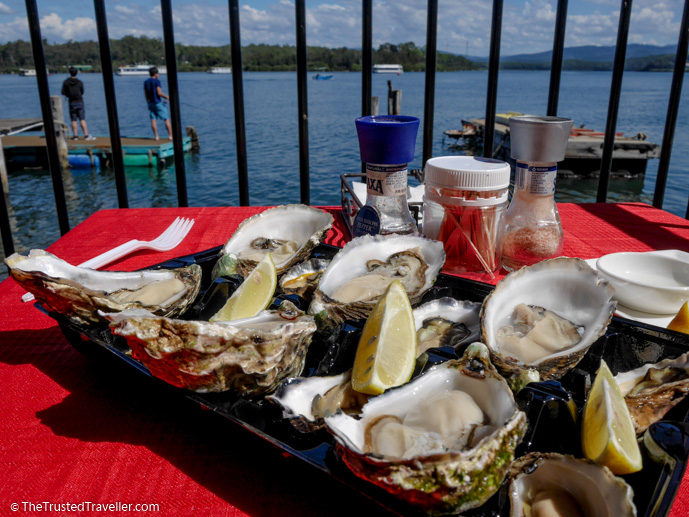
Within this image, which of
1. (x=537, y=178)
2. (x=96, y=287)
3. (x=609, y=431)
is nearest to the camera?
(x=609, y=431)

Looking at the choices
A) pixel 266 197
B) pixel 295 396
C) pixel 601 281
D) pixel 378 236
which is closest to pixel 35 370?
pixel 295 396

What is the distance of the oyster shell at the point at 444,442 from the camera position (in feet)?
1.46

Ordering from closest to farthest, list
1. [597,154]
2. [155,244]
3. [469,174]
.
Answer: [469,174], [155,244], [597,154]

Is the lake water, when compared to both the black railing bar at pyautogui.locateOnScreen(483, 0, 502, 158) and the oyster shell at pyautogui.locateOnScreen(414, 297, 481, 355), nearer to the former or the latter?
the black railing bar at pyautogui.locateOnScreen(483, 0, 502, 158)

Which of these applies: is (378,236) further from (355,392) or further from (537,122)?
(355,392)

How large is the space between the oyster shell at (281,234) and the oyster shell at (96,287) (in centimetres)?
19

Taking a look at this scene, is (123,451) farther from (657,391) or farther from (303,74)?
(303,74)

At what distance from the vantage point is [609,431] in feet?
1.63

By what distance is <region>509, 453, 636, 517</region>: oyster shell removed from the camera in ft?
1.56

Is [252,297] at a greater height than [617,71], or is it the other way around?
[617,71]

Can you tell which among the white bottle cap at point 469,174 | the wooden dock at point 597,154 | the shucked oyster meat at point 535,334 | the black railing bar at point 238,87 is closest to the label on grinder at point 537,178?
the white bottle cap at point 469,174

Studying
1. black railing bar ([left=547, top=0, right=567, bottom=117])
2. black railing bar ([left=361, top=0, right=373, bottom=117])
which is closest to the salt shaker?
black railing bar ([left=361, top=0, right=373, bottom=117])

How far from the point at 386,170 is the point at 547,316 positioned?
520 millimetres

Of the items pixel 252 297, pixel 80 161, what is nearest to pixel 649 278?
pixel 252 297
